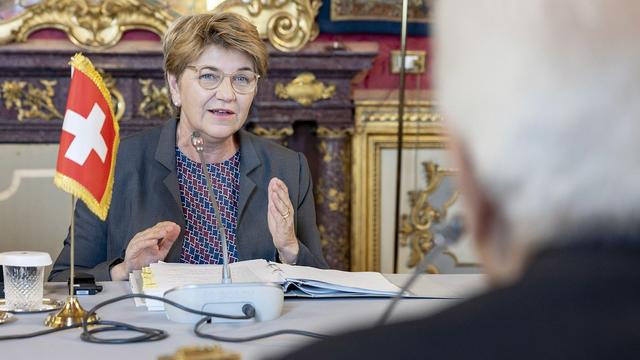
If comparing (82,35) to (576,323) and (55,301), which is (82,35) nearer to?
(55,301)

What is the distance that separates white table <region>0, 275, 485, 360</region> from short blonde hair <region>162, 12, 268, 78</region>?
2.57 ft

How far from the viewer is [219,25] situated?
2.88m

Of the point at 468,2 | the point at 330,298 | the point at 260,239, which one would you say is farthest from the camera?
the point at 260,239

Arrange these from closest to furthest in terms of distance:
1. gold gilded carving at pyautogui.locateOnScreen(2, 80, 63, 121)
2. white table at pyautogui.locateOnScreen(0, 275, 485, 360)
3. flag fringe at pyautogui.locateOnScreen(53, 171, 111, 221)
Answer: white table at pyautogui.locateOnScreen(0, 275, 485, 360) → flag fringe at pyautogui.locateOnScreen(53, 171, 111, 221) → gold gilded carving at pyautogui.locateOnScreen(2, 80, 63, 121)

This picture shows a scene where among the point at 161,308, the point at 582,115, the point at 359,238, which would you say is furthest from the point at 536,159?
the point at 359,238

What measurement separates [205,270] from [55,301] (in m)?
0.33

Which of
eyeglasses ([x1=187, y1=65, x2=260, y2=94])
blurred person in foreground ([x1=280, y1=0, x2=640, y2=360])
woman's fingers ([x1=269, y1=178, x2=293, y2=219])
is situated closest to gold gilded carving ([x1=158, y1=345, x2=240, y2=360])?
blurred person in foreground ([x1=280, y1=0, x2=640, y2=360])

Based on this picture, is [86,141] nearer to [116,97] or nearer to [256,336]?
[256,336]

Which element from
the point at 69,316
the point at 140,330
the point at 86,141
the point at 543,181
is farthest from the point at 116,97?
the point at 543,181

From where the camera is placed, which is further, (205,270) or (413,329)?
(205,270)

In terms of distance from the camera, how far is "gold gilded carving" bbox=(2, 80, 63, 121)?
162 inches

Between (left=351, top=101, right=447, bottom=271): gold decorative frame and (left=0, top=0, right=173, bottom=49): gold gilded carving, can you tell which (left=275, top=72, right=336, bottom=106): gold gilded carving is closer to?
(left=351, top=101, right=447, bottom=271): gold decorative frame

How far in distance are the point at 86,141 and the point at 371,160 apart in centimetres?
236

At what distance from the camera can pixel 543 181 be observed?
0.70 meters
